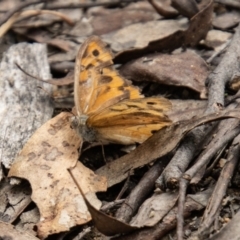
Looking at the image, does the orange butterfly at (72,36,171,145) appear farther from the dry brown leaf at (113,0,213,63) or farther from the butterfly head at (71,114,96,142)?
the dry brown leaf at (113,0,213,63)

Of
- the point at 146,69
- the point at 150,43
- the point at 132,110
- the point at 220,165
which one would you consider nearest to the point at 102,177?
the point at 132,110

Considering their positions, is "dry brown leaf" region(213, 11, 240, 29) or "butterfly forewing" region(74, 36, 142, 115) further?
"dry brown leaf" region(213, 11, 240, 29)

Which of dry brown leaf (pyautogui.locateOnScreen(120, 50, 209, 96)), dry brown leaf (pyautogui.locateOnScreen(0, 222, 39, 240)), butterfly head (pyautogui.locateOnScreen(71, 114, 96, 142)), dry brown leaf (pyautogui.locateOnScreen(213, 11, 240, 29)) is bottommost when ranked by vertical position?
dry brown leaf (pyautogui.locateOnScreen(0, 222, 39, 240))

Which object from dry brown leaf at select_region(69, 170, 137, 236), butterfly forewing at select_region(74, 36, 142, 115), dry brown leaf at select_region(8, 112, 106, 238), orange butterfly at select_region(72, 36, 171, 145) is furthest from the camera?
butterfly forewing at select_region(74, 36, 142, 115)

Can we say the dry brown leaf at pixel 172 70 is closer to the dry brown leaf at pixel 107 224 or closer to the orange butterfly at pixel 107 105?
the orange butterfly at pixel 107 105

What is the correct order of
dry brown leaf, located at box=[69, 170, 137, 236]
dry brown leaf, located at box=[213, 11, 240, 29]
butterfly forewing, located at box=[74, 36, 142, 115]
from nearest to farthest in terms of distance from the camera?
dry brown leaf, located at box=[69, 170, 137, 236]
butterfly forewing, located at box=[74, 36, 142, 115]
dry brown leaf, located at box=[213, 11, 240, 29]

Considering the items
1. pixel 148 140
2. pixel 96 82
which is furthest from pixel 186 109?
pixel 96 82

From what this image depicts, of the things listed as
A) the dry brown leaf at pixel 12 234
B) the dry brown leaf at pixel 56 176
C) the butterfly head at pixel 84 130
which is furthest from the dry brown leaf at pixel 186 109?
A: the dry brown leaf at pixel 12 234

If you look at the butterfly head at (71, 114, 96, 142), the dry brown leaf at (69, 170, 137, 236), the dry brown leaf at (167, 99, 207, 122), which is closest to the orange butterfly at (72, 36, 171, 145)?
the butterfly head at (71, 114, 96, 142)
